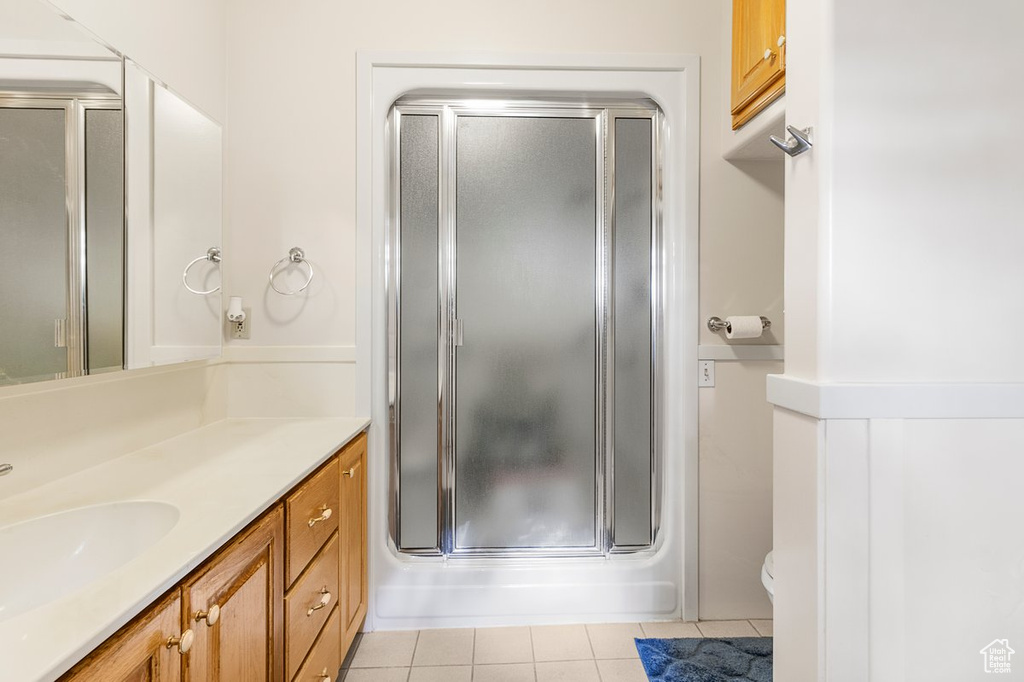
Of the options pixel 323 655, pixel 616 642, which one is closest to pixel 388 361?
pixel 323 655

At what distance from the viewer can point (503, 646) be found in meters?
1.95

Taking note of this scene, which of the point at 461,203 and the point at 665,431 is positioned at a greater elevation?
the point at 461,203

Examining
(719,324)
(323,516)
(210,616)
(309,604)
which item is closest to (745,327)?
(719,324)

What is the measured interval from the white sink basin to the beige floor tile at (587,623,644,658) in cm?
152

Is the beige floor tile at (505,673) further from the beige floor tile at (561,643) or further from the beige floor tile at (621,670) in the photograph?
the beige floor tile at (621,670)

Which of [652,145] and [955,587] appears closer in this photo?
[955,587]

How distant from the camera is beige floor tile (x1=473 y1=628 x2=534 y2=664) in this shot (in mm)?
1873

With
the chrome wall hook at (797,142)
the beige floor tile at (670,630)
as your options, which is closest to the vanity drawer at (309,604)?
the beige floor tile at (670,630)

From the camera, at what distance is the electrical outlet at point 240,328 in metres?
2.03

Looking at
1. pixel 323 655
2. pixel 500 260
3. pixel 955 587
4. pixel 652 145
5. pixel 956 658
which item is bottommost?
pixel 323 655

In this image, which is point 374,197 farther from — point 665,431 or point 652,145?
point 665,431

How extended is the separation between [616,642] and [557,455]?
2.30ft

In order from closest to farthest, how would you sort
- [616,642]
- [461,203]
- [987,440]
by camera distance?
[987,440] < [616,642] < [461,203]

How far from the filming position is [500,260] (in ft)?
6.94
